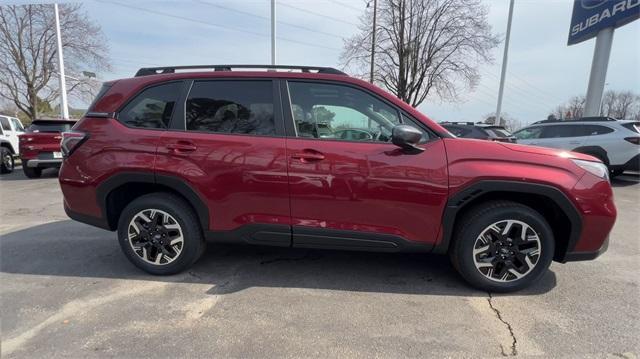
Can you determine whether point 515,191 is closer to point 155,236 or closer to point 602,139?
point 155,236

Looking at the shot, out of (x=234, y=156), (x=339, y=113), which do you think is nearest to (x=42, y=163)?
(x=234, y=156)

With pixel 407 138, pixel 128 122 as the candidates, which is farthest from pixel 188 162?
pixel 407 138

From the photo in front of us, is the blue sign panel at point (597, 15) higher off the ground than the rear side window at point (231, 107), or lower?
higher

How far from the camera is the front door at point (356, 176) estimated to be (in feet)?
10.0

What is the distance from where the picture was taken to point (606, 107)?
232ft

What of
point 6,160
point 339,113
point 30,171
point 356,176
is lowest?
point 30,171

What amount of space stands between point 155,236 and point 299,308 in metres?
1.56

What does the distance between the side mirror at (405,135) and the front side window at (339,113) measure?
0.19 metres

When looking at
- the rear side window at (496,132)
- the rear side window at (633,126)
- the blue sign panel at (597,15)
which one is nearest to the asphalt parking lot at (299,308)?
the rear side window at (496,132)

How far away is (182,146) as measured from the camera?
330 centimetres

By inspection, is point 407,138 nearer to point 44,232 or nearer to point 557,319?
point 557,319

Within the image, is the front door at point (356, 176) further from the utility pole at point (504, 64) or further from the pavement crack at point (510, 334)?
the utility pole at point (504, 64)

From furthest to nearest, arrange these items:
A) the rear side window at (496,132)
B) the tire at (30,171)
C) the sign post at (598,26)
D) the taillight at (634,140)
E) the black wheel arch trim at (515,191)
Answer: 1. the sign post at (598,26)
2. the rear side window at (496,132)
3. the tire at (30,171)
4. the taillight at (634,140)
5. the black wheel arch trim at (515,191)

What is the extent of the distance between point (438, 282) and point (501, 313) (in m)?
0.62
